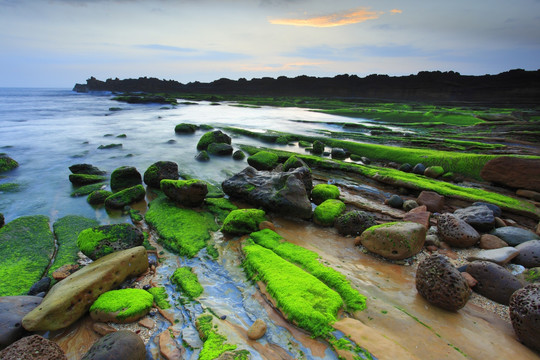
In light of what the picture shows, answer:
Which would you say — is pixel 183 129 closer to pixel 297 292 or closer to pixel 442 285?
pixel 297 292

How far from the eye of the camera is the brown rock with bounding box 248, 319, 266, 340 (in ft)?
13.7

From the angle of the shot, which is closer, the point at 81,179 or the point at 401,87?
the point at 81,179

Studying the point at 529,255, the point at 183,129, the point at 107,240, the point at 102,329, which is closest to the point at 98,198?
the point at 107,240

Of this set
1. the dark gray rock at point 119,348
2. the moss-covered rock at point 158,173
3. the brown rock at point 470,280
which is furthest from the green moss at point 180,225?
the brown rock at point 470,280

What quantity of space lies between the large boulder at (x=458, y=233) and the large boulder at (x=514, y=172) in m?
5.48

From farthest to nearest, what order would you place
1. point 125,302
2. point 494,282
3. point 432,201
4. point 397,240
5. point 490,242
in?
point 432,201 → point 490,242 → point 397,240 → point 494,282 → point 125,302

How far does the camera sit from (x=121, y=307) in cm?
468

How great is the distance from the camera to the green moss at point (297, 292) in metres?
4.33

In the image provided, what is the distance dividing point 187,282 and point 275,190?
423 centimetres

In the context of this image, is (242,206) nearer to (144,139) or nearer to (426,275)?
(426,275)

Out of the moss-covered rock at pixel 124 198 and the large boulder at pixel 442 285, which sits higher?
the large boulder at pixel 442 285

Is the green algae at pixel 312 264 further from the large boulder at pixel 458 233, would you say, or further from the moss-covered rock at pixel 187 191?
the large boulder at pixel 458 233

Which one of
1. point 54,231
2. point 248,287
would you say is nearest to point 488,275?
point 248,287

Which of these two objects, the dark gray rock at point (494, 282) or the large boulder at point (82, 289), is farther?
the dark gray rock at point (494, 282)
